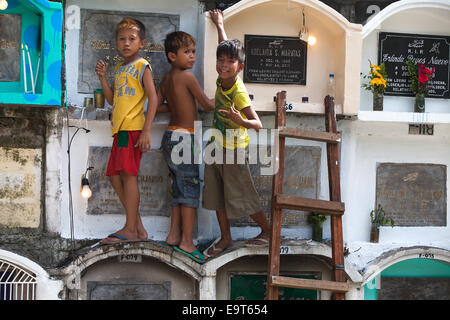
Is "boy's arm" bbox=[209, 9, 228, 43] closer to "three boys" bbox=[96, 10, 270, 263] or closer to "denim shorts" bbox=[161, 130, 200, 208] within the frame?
"three boys" bbox=[96, 10, 270, 263]

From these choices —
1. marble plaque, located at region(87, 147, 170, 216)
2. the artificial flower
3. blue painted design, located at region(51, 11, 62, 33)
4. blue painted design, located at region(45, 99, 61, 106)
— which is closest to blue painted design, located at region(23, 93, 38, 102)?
blue painted design, located at region(45, 99, 61, 106)

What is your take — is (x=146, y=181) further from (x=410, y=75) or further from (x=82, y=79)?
(x=410, y=75)

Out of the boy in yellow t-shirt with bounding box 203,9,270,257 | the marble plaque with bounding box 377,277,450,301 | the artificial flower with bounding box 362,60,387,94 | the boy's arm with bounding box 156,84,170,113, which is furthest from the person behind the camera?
the marble plaque with bounding box 377,277,450,301

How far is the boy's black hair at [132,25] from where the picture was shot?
19.1 ft

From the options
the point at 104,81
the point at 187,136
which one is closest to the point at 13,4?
the point at 104,81

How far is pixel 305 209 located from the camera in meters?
5.42

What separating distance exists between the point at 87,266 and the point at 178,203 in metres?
1.01

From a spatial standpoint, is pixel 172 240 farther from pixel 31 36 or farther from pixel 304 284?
pixel 31 36

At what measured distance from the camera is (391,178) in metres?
6.66

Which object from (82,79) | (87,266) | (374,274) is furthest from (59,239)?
(374,274)

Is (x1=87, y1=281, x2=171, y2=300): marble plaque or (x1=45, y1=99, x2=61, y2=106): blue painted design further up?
(x1=45, y1=99, x2=61, y2=106): blue painted design

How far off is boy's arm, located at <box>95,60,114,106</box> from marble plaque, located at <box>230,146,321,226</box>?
156cm


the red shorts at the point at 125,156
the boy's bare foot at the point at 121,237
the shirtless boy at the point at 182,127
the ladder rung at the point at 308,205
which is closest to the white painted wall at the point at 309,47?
the shirtless boy at the point at 182,127

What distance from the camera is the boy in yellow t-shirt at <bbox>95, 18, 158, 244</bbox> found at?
5.74m
